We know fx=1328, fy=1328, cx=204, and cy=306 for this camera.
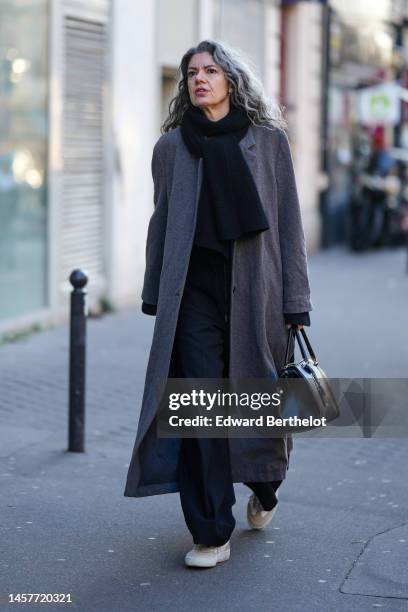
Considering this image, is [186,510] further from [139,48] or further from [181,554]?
[139,48]

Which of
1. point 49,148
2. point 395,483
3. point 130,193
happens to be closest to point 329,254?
point 130,193

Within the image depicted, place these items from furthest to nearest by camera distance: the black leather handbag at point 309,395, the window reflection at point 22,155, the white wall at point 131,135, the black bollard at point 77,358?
the white wall at point 131,135
the window reflection at point 22,155
the black bollard at point 77,358
the black leather handbag at point 309,395

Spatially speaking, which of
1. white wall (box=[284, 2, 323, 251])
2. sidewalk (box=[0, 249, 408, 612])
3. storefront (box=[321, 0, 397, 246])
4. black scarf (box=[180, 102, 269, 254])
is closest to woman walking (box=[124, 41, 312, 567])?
black scarf (box=[180, 102, 269, 254])

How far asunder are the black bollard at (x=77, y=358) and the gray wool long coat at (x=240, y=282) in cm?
172

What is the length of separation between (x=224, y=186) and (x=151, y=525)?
61.1 inches

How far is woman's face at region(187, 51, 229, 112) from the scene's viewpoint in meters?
4.93

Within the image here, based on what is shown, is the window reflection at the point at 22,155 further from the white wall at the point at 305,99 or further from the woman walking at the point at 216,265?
the white wall at the point at 305,99

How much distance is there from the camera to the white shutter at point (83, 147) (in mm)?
12070

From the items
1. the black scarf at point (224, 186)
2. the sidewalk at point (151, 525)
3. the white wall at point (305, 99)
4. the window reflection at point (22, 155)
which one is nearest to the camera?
the sidewalk at point (151, 525)

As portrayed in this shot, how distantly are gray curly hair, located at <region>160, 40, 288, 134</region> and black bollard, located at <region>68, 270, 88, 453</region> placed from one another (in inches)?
75.0

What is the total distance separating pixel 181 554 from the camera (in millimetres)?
5180

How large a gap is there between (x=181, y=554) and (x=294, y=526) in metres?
0.69

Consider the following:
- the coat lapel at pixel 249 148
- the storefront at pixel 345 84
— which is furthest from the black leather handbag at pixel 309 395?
the storefront at pixel 345 84

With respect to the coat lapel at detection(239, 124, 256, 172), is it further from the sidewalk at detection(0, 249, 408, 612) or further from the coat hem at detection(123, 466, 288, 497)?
the sidewalk at detection(0, 249, 408, 612)
